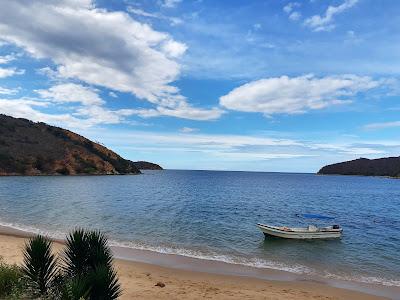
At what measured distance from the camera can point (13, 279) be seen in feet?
36.6

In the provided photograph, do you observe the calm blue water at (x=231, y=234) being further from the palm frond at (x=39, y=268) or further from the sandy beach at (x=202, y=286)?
the palm frond at (x=39, y=268)

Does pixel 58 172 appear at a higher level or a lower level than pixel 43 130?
lower

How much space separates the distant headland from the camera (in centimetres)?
13134

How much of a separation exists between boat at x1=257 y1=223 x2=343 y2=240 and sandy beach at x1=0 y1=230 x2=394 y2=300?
1222 cm

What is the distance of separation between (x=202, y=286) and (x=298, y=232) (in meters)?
17.3

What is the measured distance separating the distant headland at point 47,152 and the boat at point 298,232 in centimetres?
11491

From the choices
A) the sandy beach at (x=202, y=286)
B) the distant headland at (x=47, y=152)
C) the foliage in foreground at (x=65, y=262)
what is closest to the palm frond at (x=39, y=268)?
the foliage in foreground at (x=65, y=262)

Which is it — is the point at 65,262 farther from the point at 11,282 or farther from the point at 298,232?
the point at 298,232

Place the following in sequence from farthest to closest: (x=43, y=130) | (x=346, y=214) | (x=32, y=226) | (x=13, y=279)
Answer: (x=43, y=130)
(x=346, y=214)
(x=32, y=226)
(x=13, y=279)

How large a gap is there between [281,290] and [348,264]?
9.29 m

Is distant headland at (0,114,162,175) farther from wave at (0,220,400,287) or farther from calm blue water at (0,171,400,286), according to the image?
wave at (0,220,400,287)

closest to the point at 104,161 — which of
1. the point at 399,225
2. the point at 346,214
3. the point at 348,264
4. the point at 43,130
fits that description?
the point at 43,130

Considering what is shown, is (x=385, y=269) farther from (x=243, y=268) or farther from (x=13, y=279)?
(x=13, y=279)

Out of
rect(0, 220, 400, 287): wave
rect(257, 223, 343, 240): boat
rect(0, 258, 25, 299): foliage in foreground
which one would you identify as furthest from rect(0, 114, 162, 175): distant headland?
rect(0, 258, 25, 299): foliage in foreground
